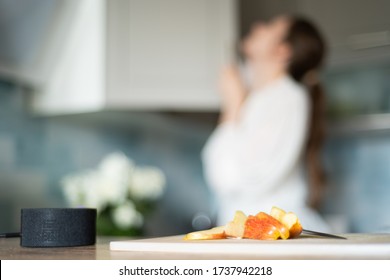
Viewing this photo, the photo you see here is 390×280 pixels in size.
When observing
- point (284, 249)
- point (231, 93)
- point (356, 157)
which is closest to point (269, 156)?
point (231, 93)

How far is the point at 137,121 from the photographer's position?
234 cm

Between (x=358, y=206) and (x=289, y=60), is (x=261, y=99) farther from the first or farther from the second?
(x=358, y=206)

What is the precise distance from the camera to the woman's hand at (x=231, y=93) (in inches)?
79.7

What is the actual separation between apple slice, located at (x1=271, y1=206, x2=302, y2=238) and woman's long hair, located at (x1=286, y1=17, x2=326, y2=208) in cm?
132

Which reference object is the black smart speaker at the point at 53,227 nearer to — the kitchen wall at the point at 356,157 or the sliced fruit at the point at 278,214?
the sliced fruit at the point at 278,214

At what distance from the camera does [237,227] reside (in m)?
0.65

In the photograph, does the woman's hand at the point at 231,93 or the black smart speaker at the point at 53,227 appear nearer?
the black smart speaker at the point at 53,227

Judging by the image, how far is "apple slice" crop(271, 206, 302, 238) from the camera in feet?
2.06

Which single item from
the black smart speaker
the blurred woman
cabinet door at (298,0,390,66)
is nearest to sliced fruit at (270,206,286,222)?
the black smart speaker

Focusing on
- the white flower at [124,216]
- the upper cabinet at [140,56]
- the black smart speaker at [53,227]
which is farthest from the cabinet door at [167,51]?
the black smart speaker at [53,227]

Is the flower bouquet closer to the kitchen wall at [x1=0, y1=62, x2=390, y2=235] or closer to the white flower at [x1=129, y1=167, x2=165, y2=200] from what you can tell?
the white flower at [x1=129, y1=167, x2=165, y2=200]

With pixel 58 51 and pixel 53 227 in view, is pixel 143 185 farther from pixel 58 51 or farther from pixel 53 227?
pixel 53 227

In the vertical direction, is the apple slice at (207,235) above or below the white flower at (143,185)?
below

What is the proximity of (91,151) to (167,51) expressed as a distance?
1.61 ft
